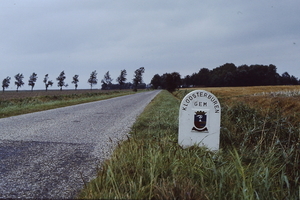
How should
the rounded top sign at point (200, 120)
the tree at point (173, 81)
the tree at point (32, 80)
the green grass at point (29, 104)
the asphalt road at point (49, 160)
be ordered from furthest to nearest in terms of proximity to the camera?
the tree at point (32, 80), the tree at point (173, 81), the green grass at point (29, 104), the rounded top sign at point (200, 120), the asphalt road at point (49, 160)

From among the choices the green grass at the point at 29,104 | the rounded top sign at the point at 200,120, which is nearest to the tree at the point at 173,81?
the green grass at the point at 29,104

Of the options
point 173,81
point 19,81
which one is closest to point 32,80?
point 19,81

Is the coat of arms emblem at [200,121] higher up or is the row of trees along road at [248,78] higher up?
the row of trees along road at [248,78]

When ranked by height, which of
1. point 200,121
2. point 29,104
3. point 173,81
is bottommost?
point 29,104

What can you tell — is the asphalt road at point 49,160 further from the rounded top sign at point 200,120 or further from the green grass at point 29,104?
the green grass at point 29,104

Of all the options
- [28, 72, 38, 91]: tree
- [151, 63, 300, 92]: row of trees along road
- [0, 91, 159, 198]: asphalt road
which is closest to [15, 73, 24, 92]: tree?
[28, 72, 38, 91]: tree

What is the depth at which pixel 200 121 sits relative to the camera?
432 centimetres

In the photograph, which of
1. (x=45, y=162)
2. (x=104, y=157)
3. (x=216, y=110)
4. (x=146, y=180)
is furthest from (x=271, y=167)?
(x=45, y=162)

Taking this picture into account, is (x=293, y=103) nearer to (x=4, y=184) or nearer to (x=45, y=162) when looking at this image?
(x=45, y=162)

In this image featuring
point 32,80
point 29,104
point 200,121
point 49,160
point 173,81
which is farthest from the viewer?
point 32,80

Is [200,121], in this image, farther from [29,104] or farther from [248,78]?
[248,78]

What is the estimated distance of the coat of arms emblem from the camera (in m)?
4.29

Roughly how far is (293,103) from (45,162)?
8511 millimetres

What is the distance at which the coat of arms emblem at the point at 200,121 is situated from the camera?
4289mm
